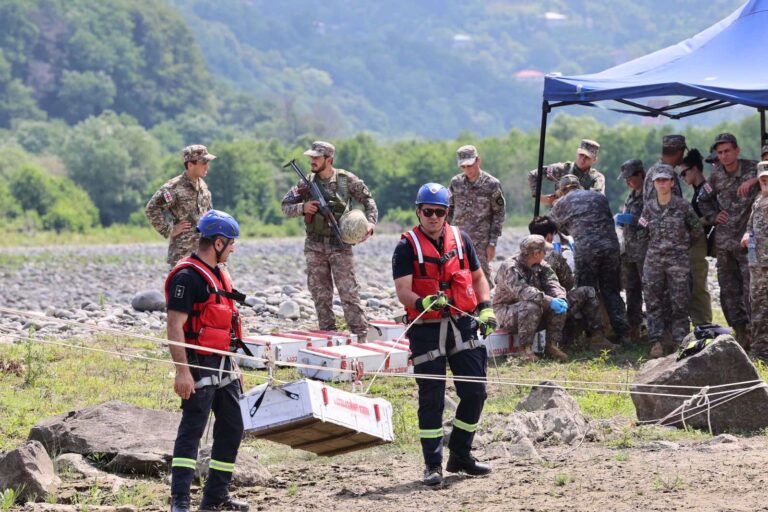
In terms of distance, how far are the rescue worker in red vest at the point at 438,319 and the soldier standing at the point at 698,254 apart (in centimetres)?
535

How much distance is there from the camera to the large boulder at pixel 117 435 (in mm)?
9016

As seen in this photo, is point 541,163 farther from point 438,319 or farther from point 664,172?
point 438,319

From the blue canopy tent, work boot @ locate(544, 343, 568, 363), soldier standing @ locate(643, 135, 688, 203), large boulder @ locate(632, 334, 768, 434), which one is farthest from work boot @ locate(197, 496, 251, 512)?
the blue canopy tent

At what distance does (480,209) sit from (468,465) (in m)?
6.06

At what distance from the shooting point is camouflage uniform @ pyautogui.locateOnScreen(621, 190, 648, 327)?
13.8 metres

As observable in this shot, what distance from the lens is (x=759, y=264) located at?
1195 centimetres

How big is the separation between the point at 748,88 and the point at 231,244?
22.1 feet

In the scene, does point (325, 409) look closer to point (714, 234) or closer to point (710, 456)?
point (710, 456)

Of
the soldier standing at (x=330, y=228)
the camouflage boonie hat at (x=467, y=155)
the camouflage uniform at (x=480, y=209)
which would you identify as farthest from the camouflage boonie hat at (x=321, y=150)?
the camouflage uniform at (x=480, y=209)

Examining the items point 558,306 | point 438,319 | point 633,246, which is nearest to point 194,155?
point 558,306

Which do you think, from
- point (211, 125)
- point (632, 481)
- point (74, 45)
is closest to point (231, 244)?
point (632, 481)

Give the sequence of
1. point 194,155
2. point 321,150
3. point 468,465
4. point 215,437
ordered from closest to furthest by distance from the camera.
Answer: point 215,437 → point 468,465 → point 194,155 → point 321,150

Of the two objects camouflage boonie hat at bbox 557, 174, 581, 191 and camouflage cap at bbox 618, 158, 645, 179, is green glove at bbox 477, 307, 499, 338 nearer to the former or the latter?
camouflage cap at bbox 618, 158, 645, 179

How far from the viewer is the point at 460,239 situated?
8.59 metres
